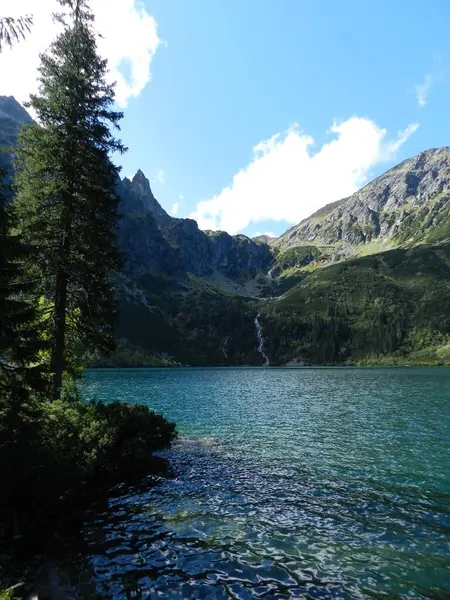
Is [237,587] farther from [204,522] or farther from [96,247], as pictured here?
[96,247]

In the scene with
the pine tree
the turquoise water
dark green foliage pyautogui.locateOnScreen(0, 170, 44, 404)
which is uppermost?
the pine tree

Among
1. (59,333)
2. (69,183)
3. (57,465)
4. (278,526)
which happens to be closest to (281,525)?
(278,526)

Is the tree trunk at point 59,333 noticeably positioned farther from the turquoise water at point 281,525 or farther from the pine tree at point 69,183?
the turquoise water at point 281,525

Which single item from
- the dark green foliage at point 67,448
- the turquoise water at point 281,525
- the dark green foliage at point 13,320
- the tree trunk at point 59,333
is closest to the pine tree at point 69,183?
the tree trunk at point 59,333

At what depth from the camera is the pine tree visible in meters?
23.5

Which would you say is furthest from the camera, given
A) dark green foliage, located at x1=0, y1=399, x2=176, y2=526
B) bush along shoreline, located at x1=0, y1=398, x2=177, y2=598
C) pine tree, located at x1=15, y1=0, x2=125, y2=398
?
pine tree, located at x1=15, y1=0, x2=125, y2=398

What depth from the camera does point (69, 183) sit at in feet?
79.4

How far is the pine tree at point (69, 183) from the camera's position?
23.5 meters

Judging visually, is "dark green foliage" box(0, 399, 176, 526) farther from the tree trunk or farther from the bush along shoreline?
the tree trunk

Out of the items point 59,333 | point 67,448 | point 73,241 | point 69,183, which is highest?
point 69,183

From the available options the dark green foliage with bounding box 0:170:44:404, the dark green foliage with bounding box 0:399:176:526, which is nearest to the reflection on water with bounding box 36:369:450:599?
the dark green foliage with bounding box 0:399:176:526

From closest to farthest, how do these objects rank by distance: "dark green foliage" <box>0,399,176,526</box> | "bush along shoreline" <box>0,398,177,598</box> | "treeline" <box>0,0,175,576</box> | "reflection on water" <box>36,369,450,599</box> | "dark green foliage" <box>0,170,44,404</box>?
"reflection on water" <box>36,369,450,599</box>, "bush along shoreline" <box>0,398,177,598</box>, "dark green foliage" <box>0,399,176,526</box>, "dark green foliage" <box>0,170,44,404</box>, "treeline" <box>0,0,175,576</box>

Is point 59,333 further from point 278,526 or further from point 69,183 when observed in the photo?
point 278,526

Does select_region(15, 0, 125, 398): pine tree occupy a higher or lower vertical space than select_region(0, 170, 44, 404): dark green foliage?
higher
